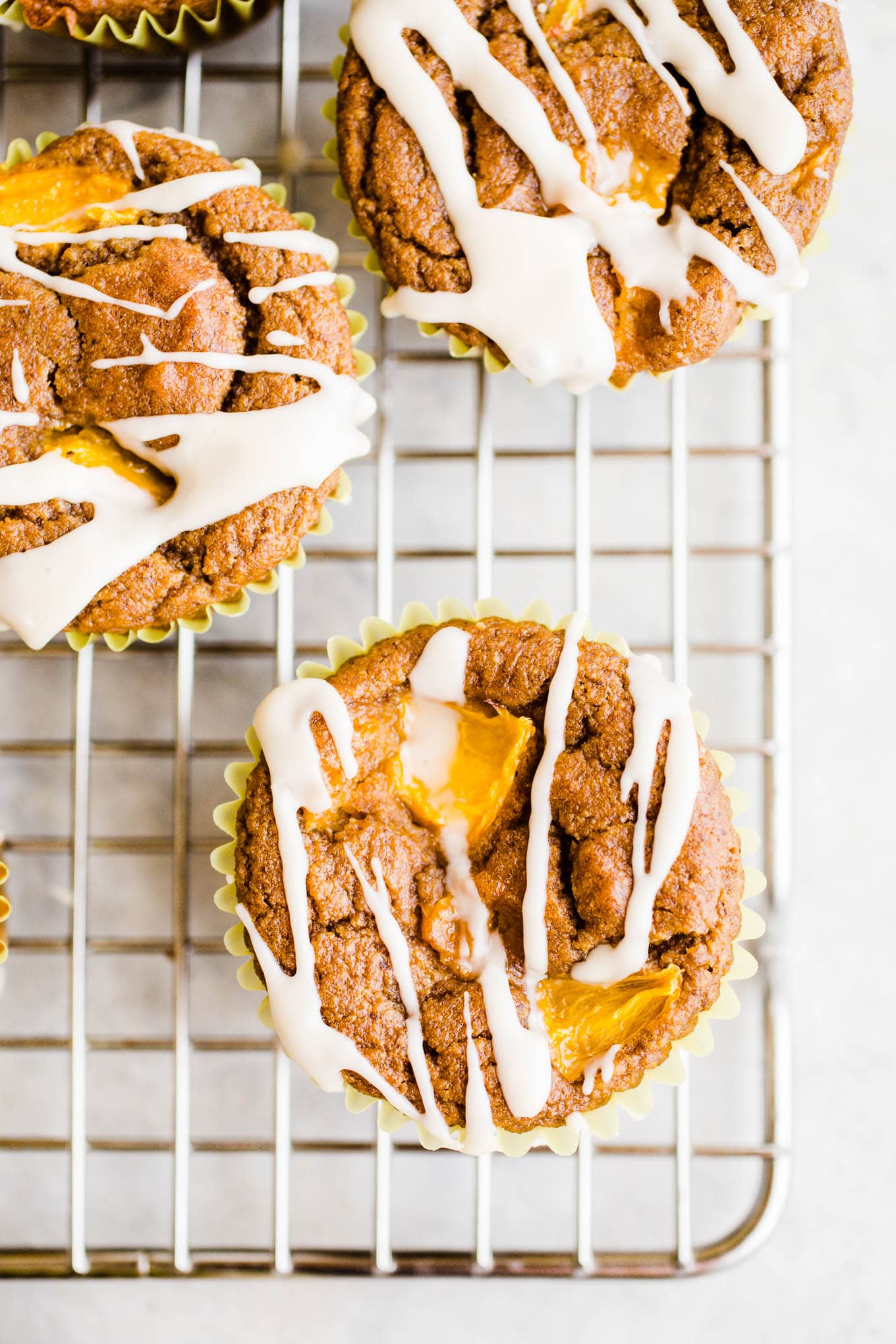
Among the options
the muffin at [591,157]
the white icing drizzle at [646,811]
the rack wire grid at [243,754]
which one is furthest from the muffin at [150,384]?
the white icing drizzle at [646,811]

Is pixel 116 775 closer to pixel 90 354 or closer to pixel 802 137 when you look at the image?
pixel 90 354

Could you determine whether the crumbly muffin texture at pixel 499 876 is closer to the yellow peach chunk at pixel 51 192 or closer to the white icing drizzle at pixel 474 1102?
the white icing drizzle at pixel 474 1102

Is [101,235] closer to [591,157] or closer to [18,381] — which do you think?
[18,381]

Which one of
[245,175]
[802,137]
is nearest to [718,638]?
[802,137]

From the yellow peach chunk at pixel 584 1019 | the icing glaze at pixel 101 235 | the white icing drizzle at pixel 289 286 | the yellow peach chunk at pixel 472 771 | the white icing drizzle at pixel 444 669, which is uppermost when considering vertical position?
Result: the icing glaze at pixel 101 235

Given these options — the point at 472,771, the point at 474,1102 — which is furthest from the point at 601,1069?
the point at 472,771
